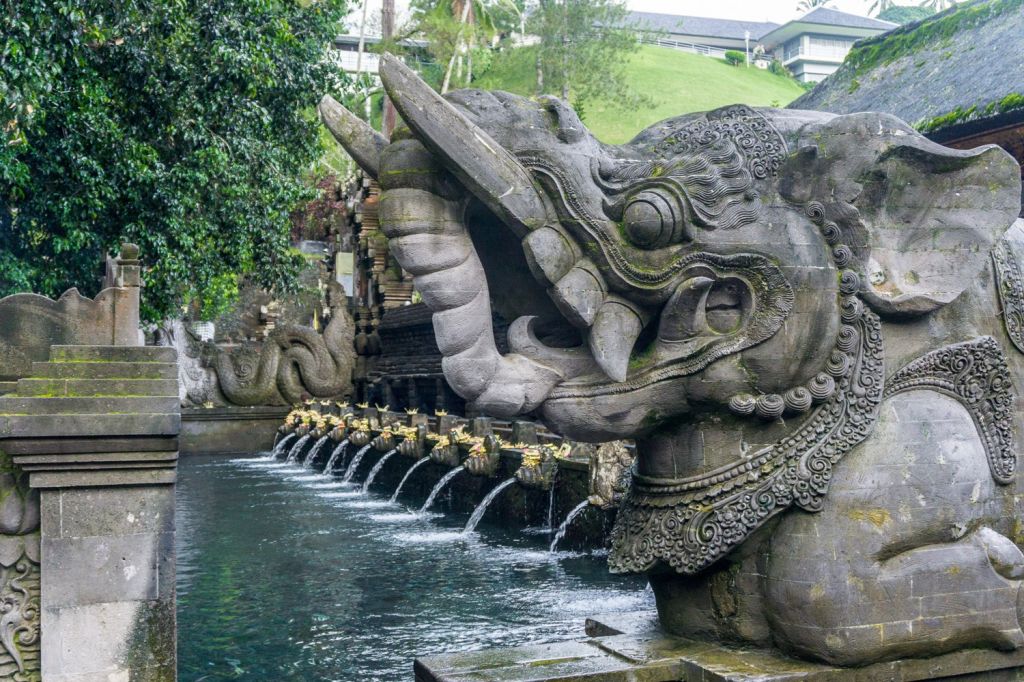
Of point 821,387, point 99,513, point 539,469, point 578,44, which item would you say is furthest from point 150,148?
point 578,44

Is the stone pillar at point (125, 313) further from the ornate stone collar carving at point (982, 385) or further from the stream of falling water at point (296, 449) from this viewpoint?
the stream of falling water at point (296, 449)

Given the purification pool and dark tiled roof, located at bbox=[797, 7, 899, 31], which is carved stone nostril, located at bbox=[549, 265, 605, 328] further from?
dark tiled roof, located at bbox=[797, 7, 899, 31]

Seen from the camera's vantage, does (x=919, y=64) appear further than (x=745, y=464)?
Yes

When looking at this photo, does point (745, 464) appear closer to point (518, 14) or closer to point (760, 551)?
point (760, 551)

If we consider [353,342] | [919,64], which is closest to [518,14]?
[353,342]

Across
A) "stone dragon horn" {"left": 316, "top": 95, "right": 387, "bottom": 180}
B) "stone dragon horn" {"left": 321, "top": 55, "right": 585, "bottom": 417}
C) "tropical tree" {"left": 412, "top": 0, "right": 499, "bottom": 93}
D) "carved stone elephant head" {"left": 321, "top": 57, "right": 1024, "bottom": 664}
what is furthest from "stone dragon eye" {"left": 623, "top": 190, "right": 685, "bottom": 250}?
"tropical tree" {"left": 412, "top": 0, "right": 499, "bottom": 93}

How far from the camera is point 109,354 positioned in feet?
15.3

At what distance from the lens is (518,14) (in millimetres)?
49625

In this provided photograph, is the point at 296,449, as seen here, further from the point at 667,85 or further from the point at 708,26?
the point at 708,26

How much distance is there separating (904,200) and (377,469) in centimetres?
1238

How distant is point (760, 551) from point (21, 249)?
1255 centimetres

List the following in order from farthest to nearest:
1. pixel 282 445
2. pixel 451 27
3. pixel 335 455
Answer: pixel 451 27 → pixel 282 445 → pixel 335 455

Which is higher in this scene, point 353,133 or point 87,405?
point 353,133

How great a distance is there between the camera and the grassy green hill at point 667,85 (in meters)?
52.6
